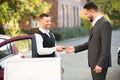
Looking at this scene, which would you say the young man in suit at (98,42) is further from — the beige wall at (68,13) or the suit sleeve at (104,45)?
the beige wall at (68,13)

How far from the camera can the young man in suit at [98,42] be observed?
5637 millimetres

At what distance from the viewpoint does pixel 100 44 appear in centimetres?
576

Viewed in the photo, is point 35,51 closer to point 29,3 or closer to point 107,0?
point 29,3

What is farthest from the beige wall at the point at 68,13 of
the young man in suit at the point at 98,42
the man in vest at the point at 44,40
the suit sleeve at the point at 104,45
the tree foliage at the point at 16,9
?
the suit sleeve at the point at 104,45

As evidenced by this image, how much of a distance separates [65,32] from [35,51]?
106 feet

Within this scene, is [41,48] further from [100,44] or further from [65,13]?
[65,13]

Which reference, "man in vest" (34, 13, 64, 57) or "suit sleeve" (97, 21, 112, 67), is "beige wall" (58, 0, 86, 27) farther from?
"suit sleeve" (97, 21, 112, 67)

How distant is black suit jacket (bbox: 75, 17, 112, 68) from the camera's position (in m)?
5.63

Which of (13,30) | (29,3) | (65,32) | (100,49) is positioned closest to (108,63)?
(100,49)

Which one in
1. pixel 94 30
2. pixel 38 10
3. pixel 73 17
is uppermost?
pixel 94 30

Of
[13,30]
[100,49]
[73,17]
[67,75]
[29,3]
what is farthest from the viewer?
[73,17]

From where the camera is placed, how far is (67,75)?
13023 mm

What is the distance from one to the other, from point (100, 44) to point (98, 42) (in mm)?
42

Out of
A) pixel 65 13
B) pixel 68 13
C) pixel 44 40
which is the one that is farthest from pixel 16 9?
pixel 68 13
